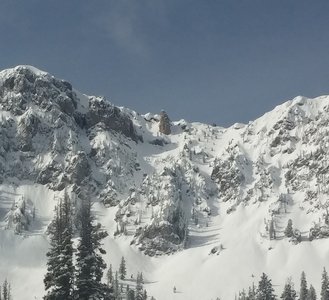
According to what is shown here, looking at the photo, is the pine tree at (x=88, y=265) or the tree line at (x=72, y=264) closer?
the tree line at (x=72, y=264)

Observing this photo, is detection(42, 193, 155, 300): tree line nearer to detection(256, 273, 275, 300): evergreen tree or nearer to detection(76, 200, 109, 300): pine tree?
detection(76, 200, 109, 300): pine tree

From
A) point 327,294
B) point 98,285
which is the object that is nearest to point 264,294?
point 327,294

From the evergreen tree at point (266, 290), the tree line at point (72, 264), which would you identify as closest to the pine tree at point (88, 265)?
the tree line at point (72, 264)

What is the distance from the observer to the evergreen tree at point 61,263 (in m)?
52.6

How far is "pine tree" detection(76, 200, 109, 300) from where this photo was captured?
53.0 meters

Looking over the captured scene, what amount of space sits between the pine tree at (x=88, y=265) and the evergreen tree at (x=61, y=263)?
2.80 feet

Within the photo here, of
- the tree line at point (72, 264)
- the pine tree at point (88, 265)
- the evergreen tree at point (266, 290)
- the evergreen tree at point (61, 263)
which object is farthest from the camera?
the evergreen tree at point (266, 290)

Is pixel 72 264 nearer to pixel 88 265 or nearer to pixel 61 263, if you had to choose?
pixel 61 263

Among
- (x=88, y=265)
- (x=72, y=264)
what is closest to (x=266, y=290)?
(x=88, y=265)

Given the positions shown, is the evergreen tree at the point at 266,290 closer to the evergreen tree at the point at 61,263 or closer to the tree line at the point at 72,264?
the tree line at the point at 72,264

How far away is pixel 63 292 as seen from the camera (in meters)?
52.4

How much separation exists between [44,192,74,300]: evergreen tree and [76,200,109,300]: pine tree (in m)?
0.85

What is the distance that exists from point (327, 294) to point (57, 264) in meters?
117

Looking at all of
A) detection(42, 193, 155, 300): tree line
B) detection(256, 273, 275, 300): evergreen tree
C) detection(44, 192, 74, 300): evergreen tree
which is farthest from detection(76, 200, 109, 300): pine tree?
detection(256, 273, 275, 300): evergreen tree
